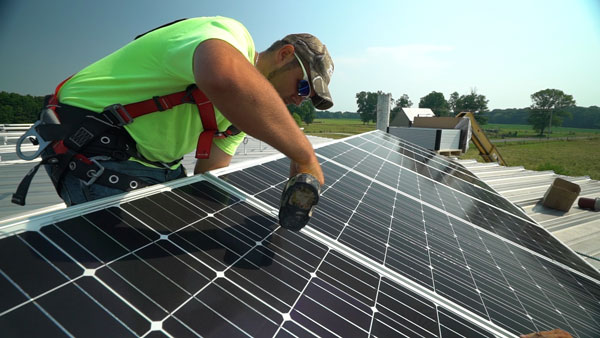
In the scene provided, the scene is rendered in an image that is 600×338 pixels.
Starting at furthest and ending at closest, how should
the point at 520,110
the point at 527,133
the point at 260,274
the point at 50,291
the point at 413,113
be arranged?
1. the point at 520,110
2. the point at 527,133
3. the point at 413,113
4. the point at 260,274
5. the point at 50,291

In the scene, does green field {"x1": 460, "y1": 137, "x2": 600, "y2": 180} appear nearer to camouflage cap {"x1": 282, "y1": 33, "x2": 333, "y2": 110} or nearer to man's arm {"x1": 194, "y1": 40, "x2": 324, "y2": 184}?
camouflage cap {"x1": 282, "y1": 33, "x2": 333, "y2": 110}

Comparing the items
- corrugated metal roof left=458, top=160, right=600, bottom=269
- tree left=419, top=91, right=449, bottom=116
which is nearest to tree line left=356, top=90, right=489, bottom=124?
tree left=419, top=91, right=449, bottom=116

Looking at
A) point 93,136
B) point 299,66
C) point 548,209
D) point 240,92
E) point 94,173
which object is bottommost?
point 548,209

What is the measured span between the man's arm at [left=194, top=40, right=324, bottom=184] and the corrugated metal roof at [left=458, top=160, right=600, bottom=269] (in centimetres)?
714

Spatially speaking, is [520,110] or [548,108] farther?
[520,110]

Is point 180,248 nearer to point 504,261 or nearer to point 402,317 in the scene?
point 402,317

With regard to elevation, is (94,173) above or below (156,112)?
below

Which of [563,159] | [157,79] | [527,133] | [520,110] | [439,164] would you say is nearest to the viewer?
[157,79]

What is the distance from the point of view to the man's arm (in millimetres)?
1394

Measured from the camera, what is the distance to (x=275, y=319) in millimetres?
1523

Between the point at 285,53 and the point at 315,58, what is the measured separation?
24cm

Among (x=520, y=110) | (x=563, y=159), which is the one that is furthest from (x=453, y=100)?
(x=563, y=159)

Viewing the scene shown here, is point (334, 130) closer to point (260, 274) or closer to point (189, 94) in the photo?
point (189, 94)

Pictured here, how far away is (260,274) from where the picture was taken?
5.89ft
